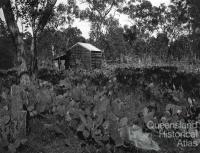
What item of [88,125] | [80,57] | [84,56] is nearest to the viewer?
[88,125]

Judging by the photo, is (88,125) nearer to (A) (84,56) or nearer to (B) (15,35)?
(B) (15,35)

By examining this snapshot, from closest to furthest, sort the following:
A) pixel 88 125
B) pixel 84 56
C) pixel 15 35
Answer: pixel 88 125 < pixel 15 35 < pixel 84 56

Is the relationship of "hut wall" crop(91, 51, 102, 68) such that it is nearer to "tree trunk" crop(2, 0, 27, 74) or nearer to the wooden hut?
the wooden hut

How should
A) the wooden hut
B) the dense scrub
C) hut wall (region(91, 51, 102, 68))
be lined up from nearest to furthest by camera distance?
the dense scrub, the wooden hut, hut wall (region(91, 51, 102, 68))

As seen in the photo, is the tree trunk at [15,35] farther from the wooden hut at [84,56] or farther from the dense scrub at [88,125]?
the wooden hut at [84,56]

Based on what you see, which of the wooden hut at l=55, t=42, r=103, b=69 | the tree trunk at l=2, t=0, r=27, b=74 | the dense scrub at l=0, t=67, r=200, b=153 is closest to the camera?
the dense scrub at l=0, t=67, r=200, b=153

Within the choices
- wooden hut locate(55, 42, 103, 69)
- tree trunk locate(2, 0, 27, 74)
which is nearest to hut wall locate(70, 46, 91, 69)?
wooden hut locate(55, 42, 103, 69)

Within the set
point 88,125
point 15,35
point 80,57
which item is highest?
point 80,57

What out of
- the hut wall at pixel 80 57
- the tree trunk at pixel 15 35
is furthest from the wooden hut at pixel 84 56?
the tree trunk at pixel 15 35

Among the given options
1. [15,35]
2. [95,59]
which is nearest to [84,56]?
[95,59]

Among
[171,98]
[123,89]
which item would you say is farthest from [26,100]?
[123,89]

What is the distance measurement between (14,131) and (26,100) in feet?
3.08

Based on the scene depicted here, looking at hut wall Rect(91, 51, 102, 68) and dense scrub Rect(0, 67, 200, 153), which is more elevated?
hut wall Rect(91, 51, 102, 68)

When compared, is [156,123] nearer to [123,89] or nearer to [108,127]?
[108,127]
